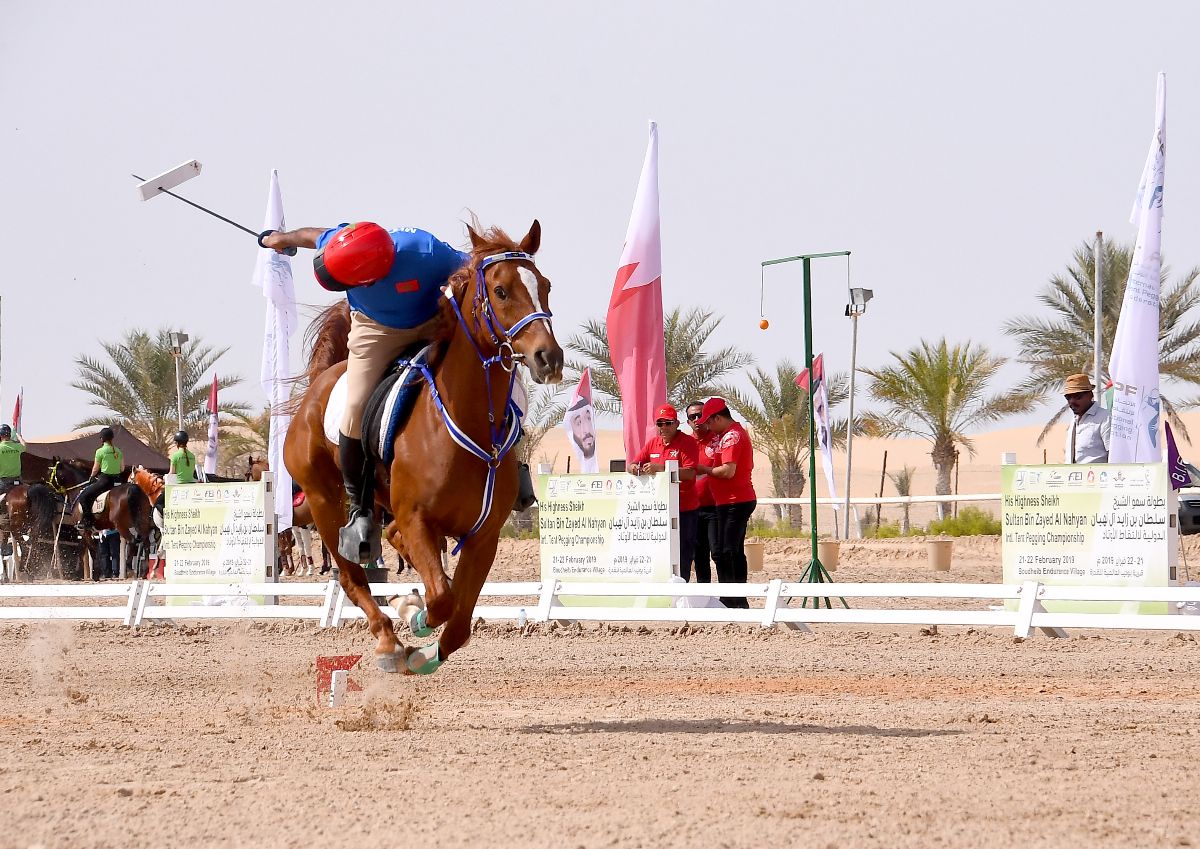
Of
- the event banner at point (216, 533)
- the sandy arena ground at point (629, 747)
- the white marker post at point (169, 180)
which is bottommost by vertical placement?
the sandy arena ground at point (629, 747)

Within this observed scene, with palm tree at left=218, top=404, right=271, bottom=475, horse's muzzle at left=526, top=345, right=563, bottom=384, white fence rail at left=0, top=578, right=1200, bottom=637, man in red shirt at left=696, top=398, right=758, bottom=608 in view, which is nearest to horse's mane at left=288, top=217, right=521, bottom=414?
horse's muzzle at left=526, top=345, right=563, bottom=384

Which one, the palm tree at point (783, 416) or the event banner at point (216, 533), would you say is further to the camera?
the palm tree at point (783, 416)

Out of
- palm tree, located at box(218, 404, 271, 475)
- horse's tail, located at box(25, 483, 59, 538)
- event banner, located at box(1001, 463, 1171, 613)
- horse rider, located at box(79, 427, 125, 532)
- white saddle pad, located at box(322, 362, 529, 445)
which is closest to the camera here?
white saddle pad, located at box(322, 362, 529, 445)

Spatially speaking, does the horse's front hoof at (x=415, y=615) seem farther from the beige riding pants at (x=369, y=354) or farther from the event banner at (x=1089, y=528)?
the event banner at (x=1089, y=528)

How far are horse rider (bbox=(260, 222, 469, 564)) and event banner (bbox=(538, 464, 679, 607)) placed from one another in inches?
214

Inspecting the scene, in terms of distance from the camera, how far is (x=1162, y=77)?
44.3ft

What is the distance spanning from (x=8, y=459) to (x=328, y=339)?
18.9 metres

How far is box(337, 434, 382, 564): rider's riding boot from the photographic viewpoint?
27.3 feet

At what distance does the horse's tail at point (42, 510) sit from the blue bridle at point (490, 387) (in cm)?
1987

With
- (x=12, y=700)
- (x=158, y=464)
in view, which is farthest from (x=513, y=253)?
(x=158, y=464)

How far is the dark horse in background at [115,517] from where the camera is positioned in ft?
80.1

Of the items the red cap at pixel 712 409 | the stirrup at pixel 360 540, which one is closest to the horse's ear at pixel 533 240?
the stirrup at pixel 360 540

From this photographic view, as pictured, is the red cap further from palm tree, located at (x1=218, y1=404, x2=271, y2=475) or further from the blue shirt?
palm tree, located at (x1=218, y1=404, x2=271, y2=475)

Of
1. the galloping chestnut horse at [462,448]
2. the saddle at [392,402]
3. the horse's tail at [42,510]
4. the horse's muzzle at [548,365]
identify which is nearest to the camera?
the horse's muzzle at [548,365]
